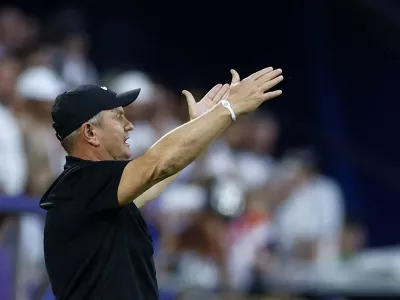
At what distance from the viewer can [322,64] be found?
15289 millimetres

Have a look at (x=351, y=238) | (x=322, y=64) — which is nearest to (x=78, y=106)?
(x=351, y=238)

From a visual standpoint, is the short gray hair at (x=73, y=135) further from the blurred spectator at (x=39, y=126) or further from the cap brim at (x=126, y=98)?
the blurred spectator at (x=39, y=126)

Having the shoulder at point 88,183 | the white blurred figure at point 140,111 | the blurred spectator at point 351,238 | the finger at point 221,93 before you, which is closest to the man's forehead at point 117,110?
the shoulder at point 88,183

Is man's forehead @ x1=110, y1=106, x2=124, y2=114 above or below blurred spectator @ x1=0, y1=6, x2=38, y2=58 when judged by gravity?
below

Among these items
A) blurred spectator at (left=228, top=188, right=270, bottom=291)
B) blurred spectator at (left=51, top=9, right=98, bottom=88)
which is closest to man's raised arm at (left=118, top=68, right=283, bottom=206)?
blurred spectator at (left=51, top=9, right=98, bottom=88)

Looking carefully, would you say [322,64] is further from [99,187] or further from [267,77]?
[99,187]

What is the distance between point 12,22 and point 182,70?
5065 mm

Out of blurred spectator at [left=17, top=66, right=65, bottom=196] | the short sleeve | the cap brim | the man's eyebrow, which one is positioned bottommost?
the short sleeve

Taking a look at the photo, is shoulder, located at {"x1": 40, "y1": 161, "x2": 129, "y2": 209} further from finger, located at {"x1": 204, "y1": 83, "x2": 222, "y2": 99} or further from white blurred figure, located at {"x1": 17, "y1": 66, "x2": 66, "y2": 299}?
white blurred figure, located at {"x1": 17, "y1": 66, "x2": 66, "y2": 299}

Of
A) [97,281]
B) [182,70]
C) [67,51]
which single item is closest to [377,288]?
[67,51]

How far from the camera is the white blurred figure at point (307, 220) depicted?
11.0 metres

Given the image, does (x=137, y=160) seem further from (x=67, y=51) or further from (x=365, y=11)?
(x=365, y=11)

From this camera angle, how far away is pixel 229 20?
14836 millimetres

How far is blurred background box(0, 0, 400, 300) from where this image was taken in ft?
25.8
